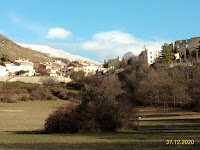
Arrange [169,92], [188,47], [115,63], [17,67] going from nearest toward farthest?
1. [169,92]
2. [188,47]
3. [115,63]
4. [17,67]

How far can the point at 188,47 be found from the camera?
8425cm

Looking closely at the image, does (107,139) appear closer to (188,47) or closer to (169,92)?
(169,92)

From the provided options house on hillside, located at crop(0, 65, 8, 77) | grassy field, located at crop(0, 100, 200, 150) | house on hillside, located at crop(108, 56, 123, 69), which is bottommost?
grassy field, located at crop(0, 100, 200, 150)

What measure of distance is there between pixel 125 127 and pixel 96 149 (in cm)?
1026

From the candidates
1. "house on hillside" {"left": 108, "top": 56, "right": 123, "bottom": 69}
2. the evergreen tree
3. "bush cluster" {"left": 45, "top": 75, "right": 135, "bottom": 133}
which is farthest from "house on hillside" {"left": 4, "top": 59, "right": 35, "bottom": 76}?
"bush cluster" {"left": 45, "top": 75, "right": 135, "bottom": 133}

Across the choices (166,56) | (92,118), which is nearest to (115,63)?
(166,56)

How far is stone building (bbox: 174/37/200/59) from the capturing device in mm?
80625

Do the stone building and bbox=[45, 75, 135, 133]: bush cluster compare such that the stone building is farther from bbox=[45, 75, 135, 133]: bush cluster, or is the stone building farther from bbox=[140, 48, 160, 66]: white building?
bbox=[45, 75, 135, 133]: bush cluster

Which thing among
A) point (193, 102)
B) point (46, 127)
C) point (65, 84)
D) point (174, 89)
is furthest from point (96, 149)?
point (65, 84)

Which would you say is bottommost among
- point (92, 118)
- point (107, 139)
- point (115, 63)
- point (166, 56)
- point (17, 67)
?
point (107, 139)

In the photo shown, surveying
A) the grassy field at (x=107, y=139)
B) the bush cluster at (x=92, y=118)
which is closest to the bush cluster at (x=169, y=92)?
the grassy field at (x=107, y=139)

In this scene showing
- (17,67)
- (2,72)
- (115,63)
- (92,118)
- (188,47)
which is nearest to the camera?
(92,118)

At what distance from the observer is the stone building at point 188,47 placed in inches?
3174

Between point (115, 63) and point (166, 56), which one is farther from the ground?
point (166, 56)
